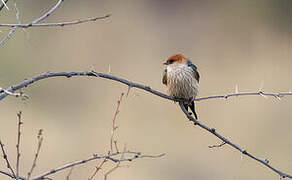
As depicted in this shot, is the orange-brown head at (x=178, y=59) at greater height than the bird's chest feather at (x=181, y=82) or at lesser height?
greater

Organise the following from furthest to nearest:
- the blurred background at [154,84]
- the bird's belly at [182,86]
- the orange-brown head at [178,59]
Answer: the blurred background at [154,84], the orange-brown head at [178,59], the bird's belly at [182,86]

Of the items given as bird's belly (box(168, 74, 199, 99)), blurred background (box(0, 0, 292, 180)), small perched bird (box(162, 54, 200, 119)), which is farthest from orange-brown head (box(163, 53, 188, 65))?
blurred background (box(0, 0, 292, 180))

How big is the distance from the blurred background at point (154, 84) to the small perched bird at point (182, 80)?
111 inches

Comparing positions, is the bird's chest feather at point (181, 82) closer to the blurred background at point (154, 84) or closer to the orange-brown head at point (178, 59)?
the orange-brown head at point (178, 59)

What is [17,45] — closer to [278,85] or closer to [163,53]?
[163,53]

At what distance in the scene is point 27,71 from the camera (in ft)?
29.1

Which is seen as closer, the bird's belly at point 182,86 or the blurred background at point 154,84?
Answer: the bird's belly at point 182,86

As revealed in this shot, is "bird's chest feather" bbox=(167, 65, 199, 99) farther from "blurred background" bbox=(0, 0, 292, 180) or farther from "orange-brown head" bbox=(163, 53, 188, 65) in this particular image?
"blurred background" bbox=(0, 0, 292, 180)

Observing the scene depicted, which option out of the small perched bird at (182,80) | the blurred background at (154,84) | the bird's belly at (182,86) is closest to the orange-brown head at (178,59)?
the small perched bird at (182,80)

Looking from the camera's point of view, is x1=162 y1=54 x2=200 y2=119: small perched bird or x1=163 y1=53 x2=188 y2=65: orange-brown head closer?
x1=162 y1=54 x2=200 y2=119: small perched bird

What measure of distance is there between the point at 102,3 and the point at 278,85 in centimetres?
343

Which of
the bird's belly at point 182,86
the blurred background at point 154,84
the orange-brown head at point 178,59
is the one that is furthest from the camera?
the blurred background at point 154,84

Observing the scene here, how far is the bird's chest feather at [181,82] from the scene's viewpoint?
4215 millimetres

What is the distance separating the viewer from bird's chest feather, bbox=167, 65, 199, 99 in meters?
4.21
